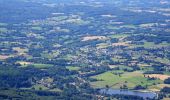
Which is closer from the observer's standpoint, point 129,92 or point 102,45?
point 129,92

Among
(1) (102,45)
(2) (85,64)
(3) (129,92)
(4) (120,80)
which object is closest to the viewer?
(3) (129,92)

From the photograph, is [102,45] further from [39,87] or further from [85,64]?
[39,87]

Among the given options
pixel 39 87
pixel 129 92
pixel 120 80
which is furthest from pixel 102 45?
pixel 39 87

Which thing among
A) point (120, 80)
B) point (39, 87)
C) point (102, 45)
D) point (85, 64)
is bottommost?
point (120, 80)

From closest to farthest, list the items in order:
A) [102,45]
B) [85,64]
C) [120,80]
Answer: [120,80] → [85,64] → [102,45]

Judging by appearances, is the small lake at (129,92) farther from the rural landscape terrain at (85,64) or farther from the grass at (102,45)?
the grass at (102,45)

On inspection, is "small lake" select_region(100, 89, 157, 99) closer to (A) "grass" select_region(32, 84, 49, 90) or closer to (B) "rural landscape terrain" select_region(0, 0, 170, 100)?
(B) "rural landscape terrain" select_region(0, 0, 170, 100)

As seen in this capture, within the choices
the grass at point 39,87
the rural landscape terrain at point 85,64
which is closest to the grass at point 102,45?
the rural landscape terrain at point 85,64

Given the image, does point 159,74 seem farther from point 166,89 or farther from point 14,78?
point 14,78

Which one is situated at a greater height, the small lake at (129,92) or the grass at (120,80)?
the grass at (120,80)
